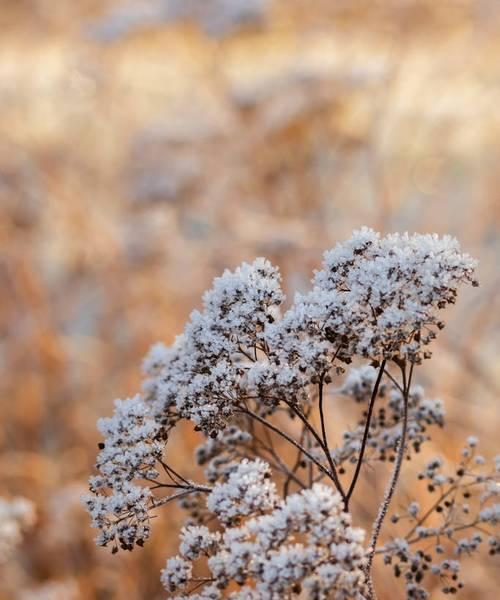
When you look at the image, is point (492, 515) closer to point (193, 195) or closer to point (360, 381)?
point (360, 381)

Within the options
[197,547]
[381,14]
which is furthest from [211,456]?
[381,14]

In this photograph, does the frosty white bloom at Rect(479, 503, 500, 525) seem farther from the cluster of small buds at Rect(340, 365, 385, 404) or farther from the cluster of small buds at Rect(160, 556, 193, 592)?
the cluster of small buds at Rect(160, 556, 193, 592)

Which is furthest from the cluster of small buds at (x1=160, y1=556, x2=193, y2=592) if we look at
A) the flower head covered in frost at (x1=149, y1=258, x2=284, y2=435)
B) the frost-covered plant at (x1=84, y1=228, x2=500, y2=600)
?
the flower head covered in frost at (x1=149, y1=258, x2=284, y2=435)

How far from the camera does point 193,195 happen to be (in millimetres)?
3744

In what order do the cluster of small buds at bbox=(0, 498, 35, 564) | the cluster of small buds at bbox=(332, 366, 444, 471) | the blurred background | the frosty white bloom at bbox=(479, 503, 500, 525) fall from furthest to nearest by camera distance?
1. the blurred background
2. the cluster of small buds at bbox=(0, 498, 35, 564)
3. the cluster of small buds at bbox=(332, 366, 444, 471)
4. the frosty white bloom at bbox=(479, 503, 500, 525)

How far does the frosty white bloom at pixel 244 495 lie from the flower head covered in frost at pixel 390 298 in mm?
167

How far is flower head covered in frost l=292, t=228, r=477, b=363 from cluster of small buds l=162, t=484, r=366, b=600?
182 mm

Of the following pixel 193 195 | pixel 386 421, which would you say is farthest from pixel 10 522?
pixel 193 195

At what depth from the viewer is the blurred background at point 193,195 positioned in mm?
3436

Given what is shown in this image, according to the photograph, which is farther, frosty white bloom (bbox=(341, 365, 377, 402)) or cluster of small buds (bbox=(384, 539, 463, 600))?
frosty white bloom (bbox=(341, 365, 377, 402))

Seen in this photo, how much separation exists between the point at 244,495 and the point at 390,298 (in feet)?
0.89

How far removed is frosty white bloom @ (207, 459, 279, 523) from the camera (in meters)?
0.87

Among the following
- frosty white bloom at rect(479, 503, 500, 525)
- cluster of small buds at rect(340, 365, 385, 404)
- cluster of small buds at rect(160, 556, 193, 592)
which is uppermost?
cluster of small buds at rect(340, 365, 385, 404)

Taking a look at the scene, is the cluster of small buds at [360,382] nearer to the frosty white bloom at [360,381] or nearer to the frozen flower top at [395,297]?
the frosty white bloom at [360,381]
